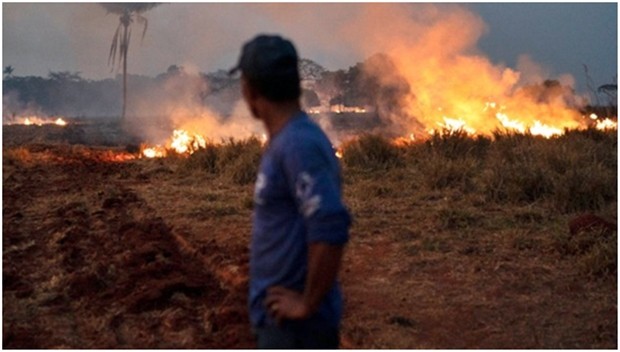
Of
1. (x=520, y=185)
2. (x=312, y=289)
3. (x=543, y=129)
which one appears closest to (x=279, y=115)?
(x=312, y=289)

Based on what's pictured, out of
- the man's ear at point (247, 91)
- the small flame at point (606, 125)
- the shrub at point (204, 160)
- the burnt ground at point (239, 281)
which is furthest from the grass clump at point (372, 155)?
the man's ear at point (247, 91)

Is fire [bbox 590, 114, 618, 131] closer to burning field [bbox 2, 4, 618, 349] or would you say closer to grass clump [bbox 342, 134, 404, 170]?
burning field [bbox 2, 4, 618, 349]

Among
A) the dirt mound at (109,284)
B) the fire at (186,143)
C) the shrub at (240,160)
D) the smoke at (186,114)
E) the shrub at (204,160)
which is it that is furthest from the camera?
the smoke at (186,114)

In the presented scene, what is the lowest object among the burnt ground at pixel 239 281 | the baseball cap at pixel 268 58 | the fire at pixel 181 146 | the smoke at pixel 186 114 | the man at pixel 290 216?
the burnt ground at pixel 239 281

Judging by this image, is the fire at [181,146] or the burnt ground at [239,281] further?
the fire at [181,146]

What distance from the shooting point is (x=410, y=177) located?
1188 cm

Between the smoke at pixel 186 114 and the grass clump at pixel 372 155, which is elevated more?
the smoke at pixel 186 114

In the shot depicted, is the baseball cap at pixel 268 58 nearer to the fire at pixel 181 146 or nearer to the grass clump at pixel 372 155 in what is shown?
the grass clump at pixel 372 155

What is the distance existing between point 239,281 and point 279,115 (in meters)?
3.68

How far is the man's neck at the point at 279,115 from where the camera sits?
99.7 inches

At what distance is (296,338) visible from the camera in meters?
2.54

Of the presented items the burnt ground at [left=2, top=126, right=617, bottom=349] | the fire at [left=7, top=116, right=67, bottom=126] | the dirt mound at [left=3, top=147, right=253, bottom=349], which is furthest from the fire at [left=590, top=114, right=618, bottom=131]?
the fire at [left=7, top=116, right=67, bottom=126]

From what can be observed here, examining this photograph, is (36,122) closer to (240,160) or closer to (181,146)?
(181,146)

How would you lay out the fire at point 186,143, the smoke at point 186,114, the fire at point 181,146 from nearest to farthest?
1. the fire at point 186,143
2. the fire at point 181,146
3. the smoke at point 186,114
